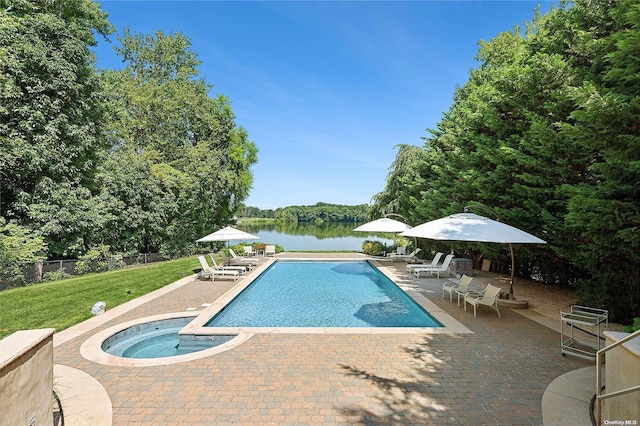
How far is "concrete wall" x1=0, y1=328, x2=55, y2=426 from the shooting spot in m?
2.76

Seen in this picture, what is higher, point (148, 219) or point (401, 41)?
point (401, 41)

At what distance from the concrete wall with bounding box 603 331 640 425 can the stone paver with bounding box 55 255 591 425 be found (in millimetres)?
768

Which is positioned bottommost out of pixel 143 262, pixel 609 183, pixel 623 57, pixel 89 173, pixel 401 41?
pixel 143 262

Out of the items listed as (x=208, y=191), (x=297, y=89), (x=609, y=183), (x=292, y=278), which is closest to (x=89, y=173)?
(x=208, y=191)

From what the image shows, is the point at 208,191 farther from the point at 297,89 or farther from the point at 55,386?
the point at 55,386

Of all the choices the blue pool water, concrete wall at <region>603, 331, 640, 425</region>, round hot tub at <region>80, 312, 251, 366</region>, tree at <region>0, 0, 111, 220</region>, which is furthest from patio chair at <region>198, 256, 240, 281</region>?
concrete wall at <region>603, 331, 640, 425</region>

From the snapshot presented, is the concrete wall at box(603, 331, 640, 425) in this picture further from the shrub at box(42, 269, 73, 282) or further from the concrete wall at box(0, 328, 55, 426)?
the shrub at box(42, 269, 73, 282)

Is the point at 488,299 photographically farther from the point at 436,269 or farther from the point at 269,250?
the point at 269,250

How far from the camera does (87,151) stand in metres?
16.9

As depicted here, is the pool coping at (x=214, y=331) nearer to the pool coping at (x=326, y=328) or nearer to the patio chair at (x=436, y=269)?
the pool coping at (x=326, y=328)

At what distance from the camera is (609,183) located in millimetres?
6027

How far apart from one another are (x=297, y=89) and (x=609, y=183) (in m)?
23.4

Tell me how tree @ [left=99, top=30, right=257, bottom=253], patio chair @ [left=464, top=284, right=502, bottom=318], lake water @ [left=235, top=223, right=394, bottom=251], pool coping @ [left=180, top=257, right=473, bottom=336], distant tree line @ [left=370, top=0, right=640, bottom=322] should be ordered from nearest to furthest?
1. distant tree line @ [left=370, top=0, right=640, bottom=322]
2. pool coping @ [left=180, top=257, right=473, bottom=336]
3. patio chair @ [left=464, top=284, right=502, bottom=318]
4. tree @ [left=99, top=30, right=257, bottom=253]
5. lake water @ [left=235, top=223, right=394, bottom=251]

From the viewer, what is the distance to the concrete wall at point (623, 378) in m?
3.15
